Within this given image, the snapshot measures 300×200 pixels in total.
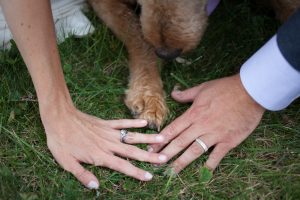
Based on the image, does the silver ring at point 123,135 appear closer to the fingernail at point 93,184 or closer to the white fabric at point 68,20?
the fingernail at point 93,184

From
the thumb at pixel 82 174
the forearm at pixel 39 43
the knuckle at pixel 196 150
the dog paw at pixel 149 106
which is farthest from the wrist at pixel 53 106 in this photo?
the knuckle at pixel 196 150

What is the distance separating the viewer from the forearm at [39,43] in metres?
1.75

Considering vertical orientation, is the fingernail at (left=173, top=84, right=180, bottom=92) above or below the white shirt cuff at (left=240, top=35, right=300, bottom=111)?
below

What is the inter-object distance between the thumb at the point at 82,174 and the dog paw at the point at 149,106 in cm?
34

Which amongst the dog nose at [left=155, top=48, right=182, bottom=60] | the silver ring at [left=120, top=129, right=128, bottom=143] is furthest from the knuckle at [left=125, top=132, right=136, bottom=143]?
the dog nose at [left=155, top=48, right=182, bottom=60]

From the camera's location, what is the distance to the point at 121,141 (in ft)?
6.41

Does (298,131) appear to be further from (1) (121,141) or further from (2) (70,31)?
(2) (70,31)

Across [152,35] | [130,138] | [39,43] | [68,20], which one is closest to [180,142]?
[130,138]

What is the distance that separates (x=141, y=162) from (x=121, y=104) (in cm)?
35

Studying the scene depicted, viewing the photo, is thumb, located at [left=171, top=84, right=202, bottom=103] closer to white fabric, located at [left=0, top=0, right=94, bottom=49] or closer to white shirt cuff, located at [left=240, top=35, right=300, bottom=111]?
white shirt cuff, located at [left=240, top=35, right=300, bottom=111]

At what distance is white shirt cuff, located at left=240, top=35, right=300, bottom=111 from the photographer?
72.1 inches

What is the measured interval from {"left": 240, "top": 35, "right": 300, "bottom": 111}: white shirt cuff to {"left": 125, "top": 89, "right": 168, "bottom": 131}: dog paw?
1.15 ft

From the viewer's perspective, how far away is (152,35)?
2105 mm

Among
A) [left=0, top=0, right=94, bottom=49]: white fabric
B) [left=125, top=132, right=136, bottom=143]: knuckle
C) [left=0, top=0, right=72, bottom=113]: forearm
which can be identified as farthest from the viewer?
[left=0, top=0, right=94, bottom=49]: white fabric
